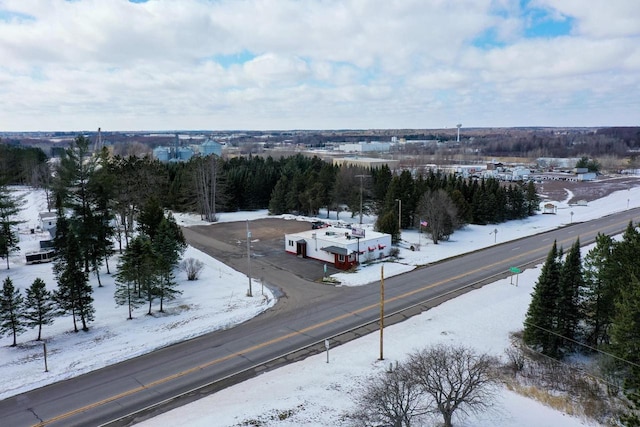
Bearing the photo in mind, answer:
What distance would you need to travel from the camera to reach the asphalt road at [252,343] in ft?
57.0

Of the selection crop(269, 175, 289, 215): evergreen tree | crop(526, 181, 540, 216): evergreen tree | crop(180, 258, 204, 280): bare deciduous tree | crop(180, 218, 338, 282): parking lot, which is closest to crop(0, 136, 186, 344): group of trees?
crop(180, 258, 204, 280): bare deciduous tree

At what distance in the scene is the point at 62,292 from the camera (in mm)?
22891

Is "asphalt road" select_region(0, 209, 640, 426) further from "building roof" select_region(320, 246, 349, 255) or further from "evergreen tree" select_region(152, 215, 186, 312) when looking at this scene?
"evergreen tree" select_region(152, 215, 186, 312)

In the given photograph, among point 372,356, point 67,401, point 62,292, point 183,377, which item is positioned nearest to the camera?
point 67,401

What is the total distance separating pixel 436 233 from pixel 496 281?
43.1 feet

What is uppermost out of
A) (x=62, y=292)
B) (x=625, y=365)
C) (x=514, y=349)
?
(x=62, y=292)

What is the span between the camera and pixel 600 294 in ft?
70.1

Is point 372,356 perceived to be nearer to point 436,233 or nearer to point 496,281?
point 496,281

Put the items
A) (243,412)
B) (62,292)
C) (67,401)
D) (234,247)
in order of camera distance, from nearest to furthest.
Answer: (243,412), (67,401), (62,292), (234,247)

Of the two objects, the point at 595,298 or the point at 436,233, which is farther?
the point at 436,233

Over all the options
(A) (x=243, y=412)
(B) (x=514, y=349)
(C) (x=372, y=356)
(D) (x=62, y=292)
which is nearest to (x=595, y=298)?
(B) (x=514, y=349)

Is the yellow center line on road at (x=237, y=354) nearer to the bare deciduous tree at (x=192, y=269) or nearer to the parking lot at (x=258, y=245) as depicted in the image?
the parking lot at (x=258, y=245)

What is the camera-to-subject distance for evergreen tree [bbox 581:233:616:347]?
21.0 metres

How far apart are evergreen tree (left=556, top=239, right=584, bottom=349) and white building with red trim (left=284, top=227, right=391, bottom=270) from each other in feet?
57.4
